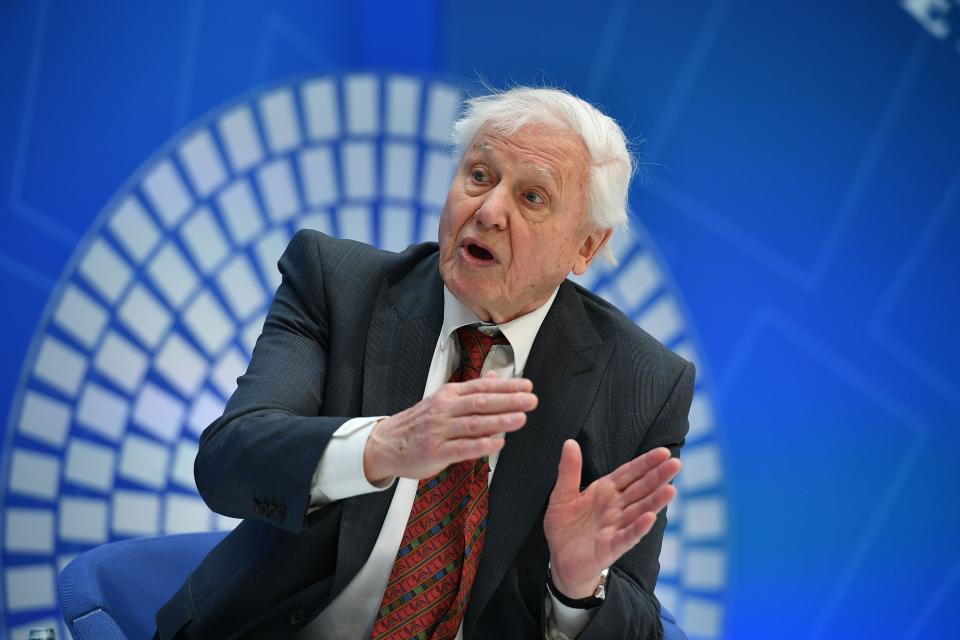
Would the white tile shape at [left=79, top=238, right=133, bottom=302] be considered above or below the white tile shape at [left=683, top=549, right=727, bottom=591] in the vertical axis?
above

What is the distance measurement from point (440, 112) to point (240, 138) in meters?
0.69

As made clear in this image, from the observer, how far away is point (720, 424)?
3783 millimetres

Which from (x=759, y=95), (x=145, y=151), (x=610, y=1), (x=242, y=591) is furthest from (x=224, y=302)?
(x=759, y=95)

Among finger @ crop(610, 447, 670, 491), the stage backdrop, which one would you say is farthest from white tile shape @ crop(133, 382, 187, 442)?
finger @ crop(610, 447, 670, 491)

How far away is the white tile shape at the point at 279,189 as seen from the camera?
346 centimetres

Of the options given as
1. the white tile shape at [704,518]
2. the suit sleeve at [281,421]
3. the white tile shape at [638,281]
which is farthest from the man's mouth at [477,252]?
the white tile shape at [704,518]

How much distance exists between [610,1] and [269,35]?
1.25 meters

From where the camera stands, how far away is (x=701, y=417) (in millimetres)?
3676

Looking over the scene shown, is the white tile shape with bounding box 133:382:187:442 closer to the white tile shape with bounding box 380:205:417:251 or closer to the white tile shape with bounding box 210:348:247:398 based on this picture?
the white tile shape with bounding box 210:348:247:398

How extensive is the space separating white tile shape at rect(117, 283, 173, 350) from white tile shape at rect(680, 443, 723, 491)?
1.86 m

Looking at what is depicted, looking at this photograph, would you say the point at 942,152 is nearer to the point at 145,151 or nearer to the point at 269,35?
the point at 269,35

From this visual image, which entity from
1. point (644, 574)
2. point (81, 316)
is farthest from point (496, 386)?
point (81, 316)

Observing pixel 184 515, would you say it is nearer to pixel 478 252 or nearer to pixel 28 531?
pixel 28 531

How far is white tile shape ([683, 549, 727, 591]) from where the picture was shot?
3592 mm
